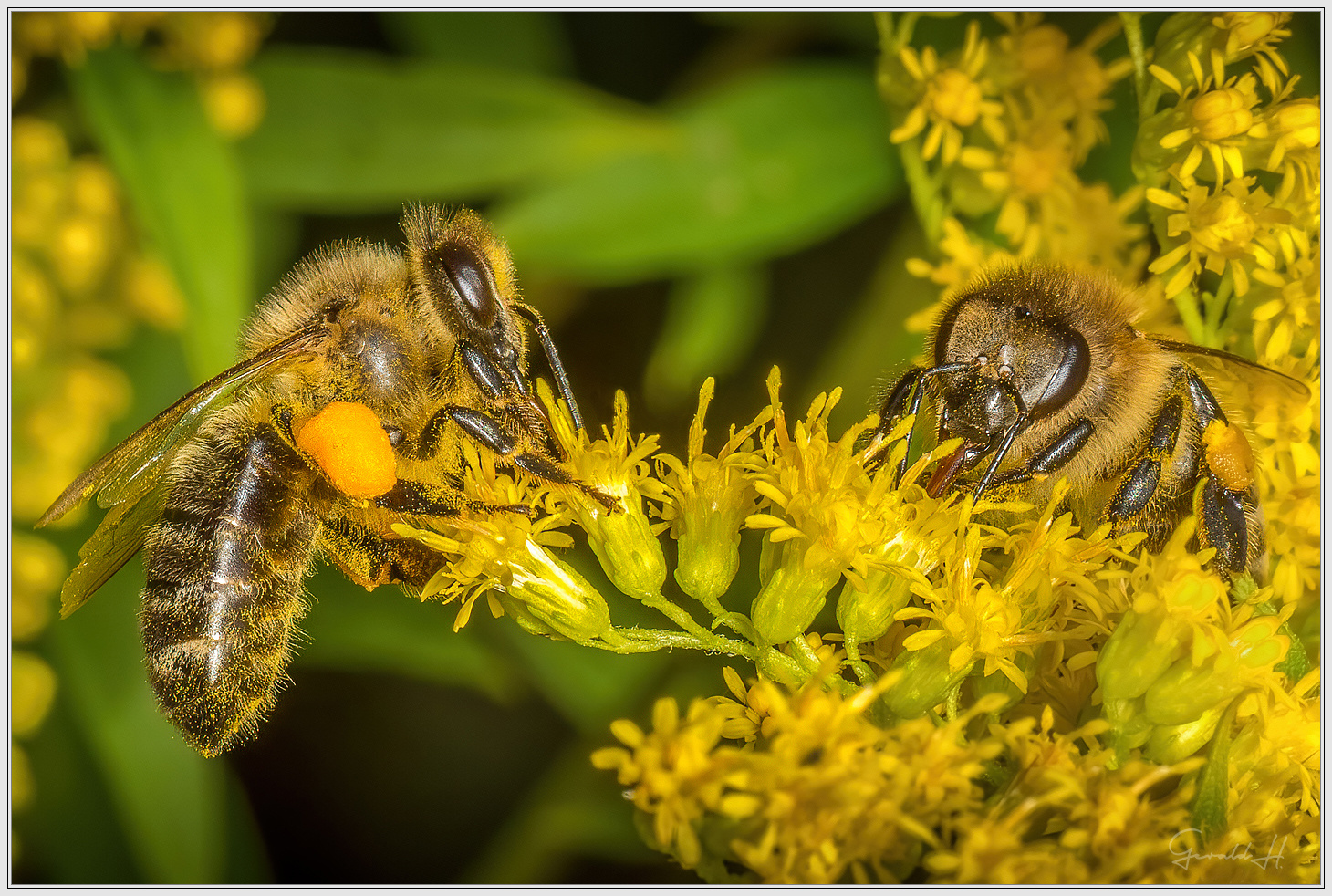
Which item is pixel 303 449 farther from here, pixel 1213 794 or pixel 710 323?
pixel 1213 794

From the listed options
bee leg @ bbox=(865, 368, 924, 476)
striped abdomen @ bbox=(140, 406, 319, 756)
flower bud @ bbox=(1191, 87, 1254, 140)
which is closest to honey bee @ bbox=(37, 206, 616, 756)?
striped abdomen @ bbox=(140, 406, 319, 756)

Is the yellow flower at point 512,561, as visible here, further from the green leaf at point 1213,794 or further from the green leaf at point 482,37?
the green leaf at point 482,37

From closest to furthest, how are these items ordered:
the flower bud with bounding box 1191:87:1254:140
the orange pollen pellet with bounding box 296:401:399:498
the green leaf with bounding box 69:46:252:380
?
the orange pollen pellet with bounding box 296:401:399:498 → the flower bud with bounding box 1191:87:1254:140 → the green leaf with bounding box 69:46:252:380

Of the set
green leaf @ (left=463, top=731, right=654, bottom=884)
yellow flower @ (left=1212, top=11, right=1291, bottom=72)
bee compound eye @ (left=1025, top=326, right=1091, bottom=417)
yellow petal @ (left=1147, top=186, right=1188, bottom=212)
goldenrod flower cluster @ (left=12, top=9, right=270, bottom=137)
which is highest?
goldenrod flower cluster @ (left=12, top=9, right=270, bottom=137)

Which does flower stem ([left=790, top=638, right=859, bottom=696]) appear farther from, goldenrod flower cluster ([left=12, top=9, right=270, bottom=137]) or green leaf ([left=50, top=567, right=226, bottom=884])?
goldenrod flower cluster ([left=12, top=9, right=270, bottom=137])

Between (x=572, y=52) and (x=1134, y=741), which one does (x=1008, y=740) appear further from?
(x=572, y=52)

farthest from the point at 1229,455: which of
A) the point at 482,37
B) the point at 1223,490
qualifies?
the point at 482,37

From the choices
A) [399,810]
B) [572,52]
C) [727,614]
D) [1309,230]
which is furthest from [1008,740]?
[572,52]

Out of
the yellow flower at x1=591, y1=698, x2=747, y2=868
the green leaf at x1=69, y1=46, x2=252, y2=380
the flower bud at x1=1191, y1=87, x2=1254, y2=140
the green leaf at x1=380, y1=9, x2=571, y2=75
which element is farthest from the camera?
the green leaf at x1=380, y1=9, x2=571, y2=75

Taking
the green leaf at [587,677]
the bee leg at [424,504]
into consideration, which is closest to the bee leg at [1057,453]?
the bee leg at [424,504]
